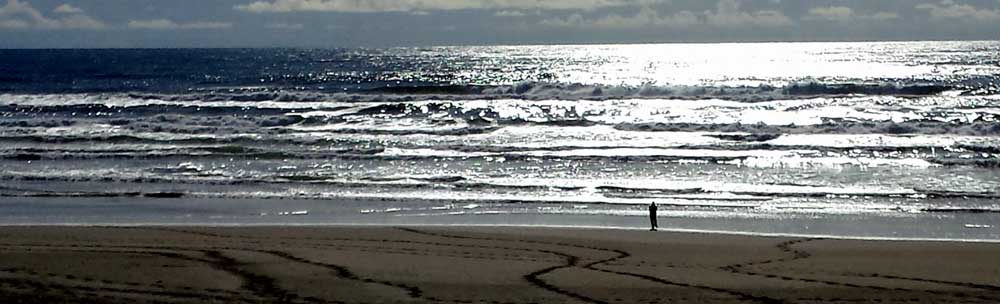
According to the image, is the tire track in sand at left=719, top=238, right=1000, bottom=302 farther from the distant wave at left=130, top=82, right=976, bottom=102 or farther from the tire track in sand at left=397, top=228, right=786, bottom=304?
the distant wave at left=130, top=82, right=976, bottom=102

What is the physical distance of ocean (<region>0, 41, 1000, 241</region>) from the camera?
16.6 meters

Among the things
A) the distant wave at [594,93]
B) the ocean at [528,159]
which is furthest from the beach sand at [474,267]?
the distant wave at [594,93]

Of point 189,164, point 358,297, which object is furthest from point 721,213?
point 189,164

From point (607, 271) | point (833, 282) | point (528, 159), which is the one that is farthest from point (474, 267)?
point (528, 159)

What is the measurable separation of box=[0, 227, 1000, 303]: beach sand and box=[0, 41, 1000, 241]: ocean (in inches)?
71.4

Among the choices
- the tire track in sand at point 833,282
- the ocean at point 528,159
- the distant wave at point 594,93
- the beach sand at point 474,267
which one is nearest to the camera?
the beach sand at point 474,267

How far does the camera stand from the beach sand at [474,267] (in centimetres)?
934

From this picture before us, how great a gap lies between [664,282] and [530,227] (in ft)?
16.1

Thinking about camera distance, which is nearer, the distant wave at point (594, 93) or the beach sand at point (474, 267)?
the beach sand at point (474, 267)

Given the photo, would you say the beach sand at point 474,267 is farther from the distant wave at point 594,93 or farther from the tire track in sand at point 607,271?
the distant wave at point 594,93

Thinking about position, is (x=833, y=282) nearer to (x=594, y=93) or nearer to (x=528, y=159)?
(x=528, y=159)

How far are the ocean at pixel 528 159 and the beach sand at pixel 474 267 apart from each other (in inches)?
71.4

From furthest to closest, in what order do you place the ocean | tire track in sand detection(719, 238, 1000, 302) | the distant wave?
the distant wave
the ocean
tire track in sand detection(719, 238, 1000, 302)

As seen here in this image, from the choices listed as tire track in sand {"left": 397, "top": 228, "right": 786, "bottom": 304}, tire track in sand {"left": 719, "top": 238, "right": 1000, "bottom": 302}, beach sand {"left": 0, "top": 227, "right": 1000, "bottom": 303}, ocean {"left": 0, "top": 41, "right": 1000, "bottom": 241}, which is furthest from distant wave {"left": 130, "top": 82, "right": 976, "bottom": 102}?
tire track in sand {"left": 719, "top": 238, "right": 1000, "bottom": 302}
